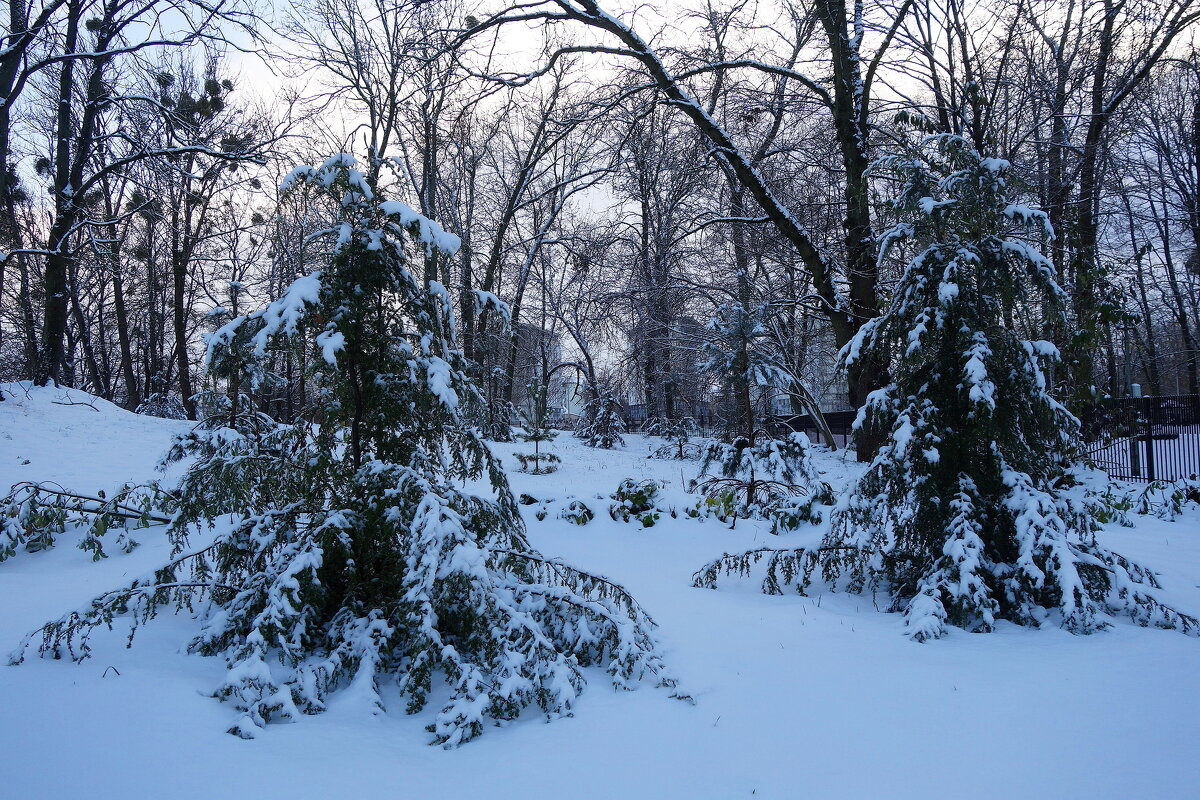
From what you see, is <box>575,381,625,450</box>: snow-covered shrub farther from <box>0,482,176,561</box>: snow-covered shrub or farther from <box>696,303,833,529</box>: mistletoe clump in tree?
<box>0,482,176,561</box>: snow-covered shrub

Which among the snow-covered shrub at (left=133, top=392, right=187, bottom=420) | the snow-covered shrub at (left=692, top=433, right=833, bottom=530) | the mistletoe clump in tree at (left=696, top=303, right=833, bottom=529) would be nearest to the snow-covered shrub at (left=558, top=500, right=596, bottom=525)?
the snow-covered shrub at (left=692, top=433, right=833, bottom=530)

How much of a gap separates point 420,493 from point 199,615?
148cm

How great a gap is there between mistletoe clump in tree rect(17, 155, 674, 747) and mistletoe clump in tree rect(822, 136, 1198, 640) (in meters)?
1.85

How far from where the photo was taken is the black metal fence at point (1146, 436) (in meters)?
9.71

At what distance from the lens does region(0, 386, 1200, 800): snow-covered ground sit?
2160mm

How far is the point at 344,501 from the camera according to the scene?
11.3ft

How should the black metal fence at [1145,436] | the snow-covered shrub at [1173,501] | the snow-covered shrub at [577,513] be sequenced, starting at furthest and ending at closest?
the black metal fence at [1145,436] → the snow-covered shrub at [1173,501] → the snow-covered shrub at [577,513]

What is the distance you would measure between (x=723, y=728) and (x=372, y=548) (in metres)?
1.93

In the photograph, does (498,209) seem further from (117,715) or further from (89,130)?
(117,715)

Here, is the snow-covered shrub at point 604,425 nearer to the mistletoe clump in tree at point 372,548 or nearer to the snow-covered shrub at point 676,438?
the snow-covered shrub at point 676,438

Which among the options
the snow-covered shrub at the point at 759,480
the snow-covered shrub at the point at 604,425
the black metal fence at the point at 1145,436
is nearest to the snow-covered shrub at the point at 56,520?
the snow-covered shrub at the point at 759,480

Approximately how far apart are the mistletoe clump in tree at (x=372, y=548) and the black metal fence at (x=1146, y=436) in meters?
8.62

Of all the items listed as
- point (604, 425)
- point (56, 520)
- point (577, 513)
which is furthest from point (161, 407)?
point (577, 513)

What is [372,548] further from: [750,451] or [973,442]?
[750,451]
